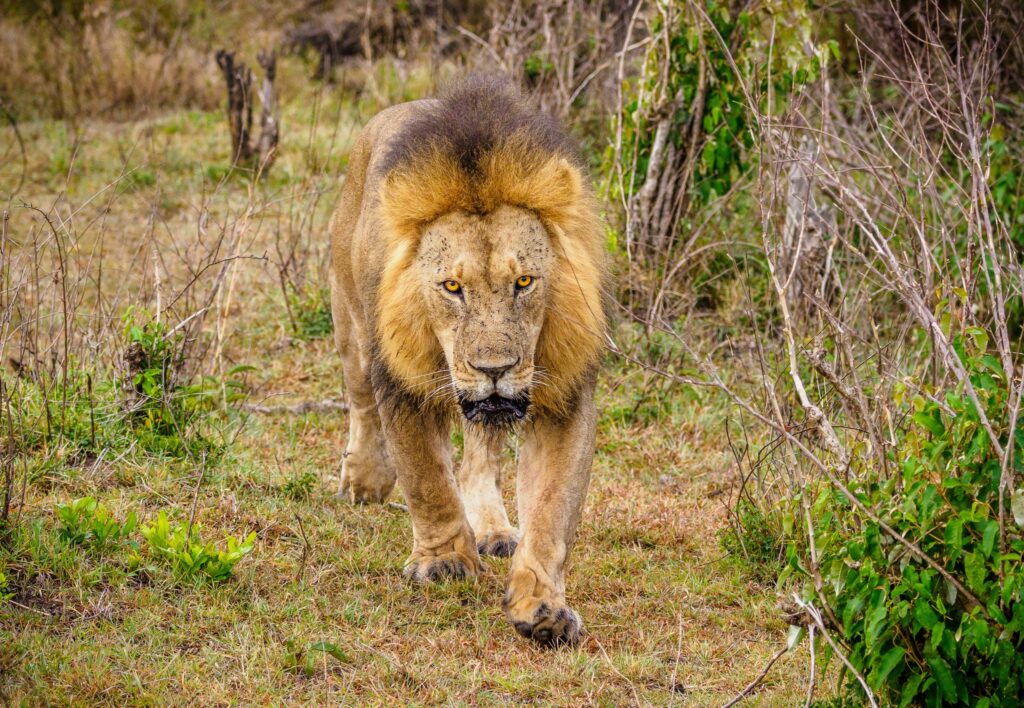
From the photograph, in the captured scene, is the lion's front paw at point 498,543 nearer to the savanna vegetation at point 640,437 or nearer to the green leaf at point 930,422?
the savanna vegetation at point 640,437

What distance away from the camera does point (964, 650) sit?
3.12 m

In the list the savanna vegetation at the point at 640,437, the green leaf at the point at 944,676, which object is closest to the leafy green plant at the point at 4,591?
the savanna vegetation at the point at 640,437

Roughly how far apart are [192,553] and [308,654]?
69cm

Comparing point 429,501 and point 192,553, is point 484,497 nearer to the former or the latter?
point 429,501

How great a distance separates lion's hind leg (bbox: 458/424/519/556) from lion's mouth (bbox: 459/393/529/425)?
38.2 inches

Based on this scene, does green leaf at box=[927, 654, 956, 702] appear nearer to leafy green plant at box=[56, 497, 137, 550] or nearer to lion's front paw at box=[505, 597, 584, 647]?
lion's front paw at box=[505, 597, 584, 647]

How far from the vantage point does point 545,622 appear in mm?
4020

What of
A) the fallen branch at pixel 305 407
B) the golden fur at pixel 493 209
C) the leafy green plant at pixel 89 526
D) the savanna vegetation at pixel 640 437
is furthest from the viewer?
the fallen branch at pixel 305 407

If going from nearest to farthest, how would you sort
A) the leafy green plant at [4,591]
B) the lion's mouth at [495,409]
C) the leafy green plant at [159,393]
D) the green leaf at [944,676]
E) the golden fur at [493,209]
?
1. the green leaf at [944,676]
2. the leafy green plant at [4,591]
3. the lion's mouth at [495,409]
4. the golden fur at [493,209]
5. the leafy green plant at [159,393]

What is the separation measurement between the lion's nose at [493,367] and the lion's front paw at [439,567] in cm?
94

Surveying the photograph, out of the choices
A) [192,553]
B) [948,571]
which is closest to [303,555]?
[192,553]

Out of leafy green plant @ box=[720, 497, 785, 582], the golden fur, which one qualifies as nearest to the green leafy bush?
the golden fur

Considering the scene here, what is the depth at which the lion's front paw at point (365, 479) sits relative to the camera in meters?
5.47

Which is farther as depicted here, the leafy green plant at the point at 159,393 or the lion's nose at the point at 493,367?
the leafy green plant at the point at 159,393
